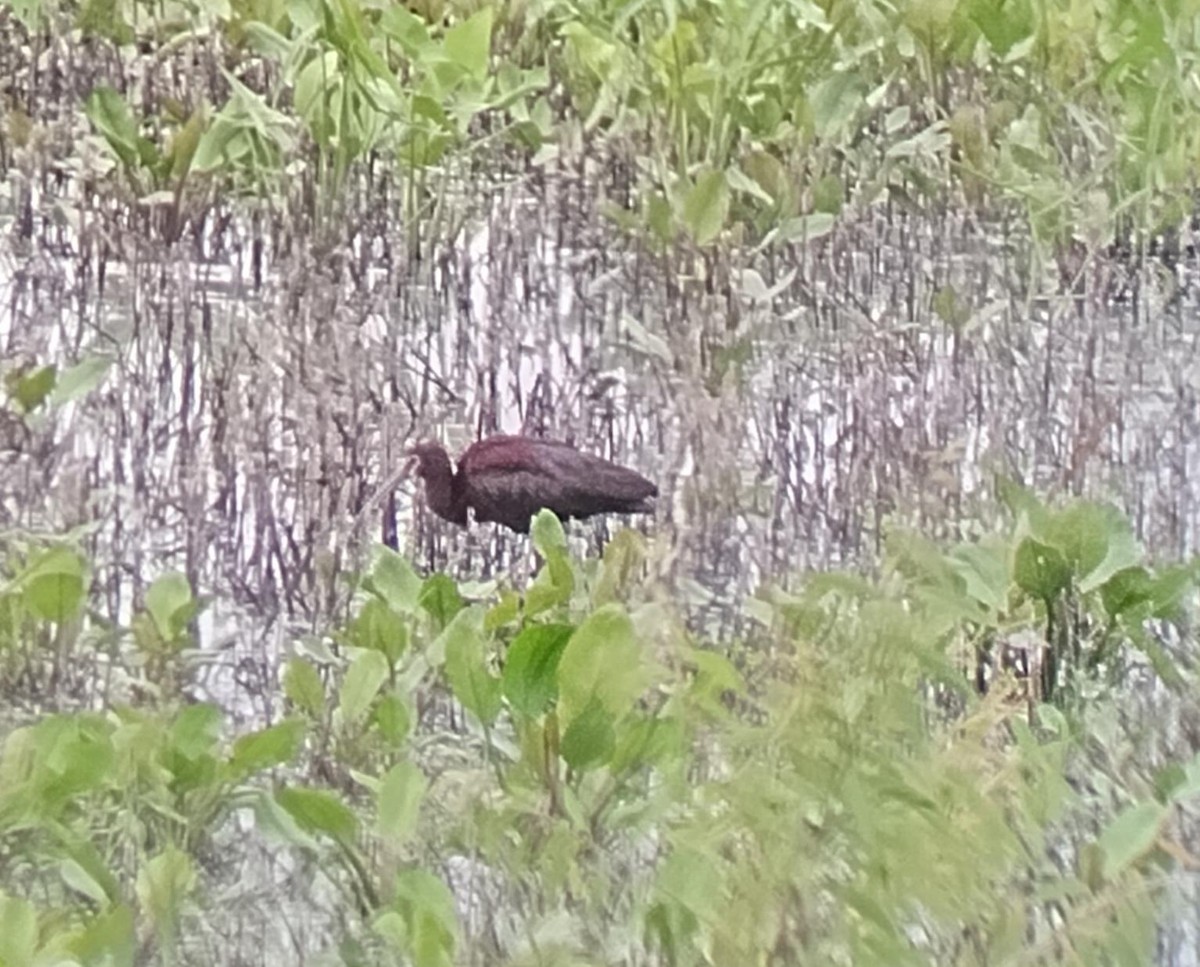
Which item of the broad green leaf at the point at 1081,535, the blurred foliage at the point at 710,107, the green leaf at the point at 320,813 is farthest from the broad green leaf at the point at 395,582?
the broad green leaf at the point at 1081,535

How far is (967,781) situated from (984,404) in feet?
0.71

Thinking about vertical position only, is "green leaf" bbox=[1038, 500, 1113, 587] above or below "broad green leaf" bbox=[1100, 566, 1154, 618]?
above

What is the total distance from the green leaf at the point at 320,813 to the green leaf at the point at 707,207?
369mm

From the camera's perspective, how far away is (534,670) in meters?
0.85

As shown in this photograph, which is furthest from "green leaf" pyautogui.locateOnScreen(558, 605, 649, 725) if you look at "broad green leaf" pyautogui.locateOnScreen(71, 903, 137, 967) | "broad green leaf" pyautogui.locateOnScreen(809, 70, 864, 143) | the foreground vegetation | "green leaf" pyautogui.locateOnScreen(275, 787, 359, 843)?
"broad green leaf" pyautogui.locateOnScreen(809, 70, 864, 143)

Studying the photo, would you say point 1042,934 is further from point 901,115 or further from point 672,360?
point 901,115

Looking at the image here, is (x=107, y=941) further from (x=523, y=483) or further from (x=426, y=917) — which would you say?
(x=523, y=483)

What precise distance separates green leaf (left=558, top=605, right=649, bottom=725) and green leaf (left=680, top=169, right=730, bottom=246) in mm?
251

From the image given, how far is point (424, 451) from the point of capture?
929 mm

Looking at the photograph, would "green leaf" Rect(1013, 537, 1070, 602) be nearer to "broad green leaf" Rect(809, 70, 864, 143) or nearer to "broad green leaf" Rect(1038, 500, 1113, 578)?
"broad green leaf" Rect(1038, 500, 1113, 578)

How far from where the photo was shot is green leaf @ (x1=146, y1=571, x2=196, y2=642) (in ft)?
2.86

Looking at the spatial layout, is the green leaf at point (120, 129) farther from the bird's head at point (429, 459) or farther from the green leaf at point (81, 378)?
the bird's head at point (429, 459)

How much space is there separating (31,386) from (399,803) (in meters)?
0.29

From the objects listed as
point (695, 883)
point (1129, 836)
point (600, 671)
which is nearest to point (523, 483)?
point (600, 671)
